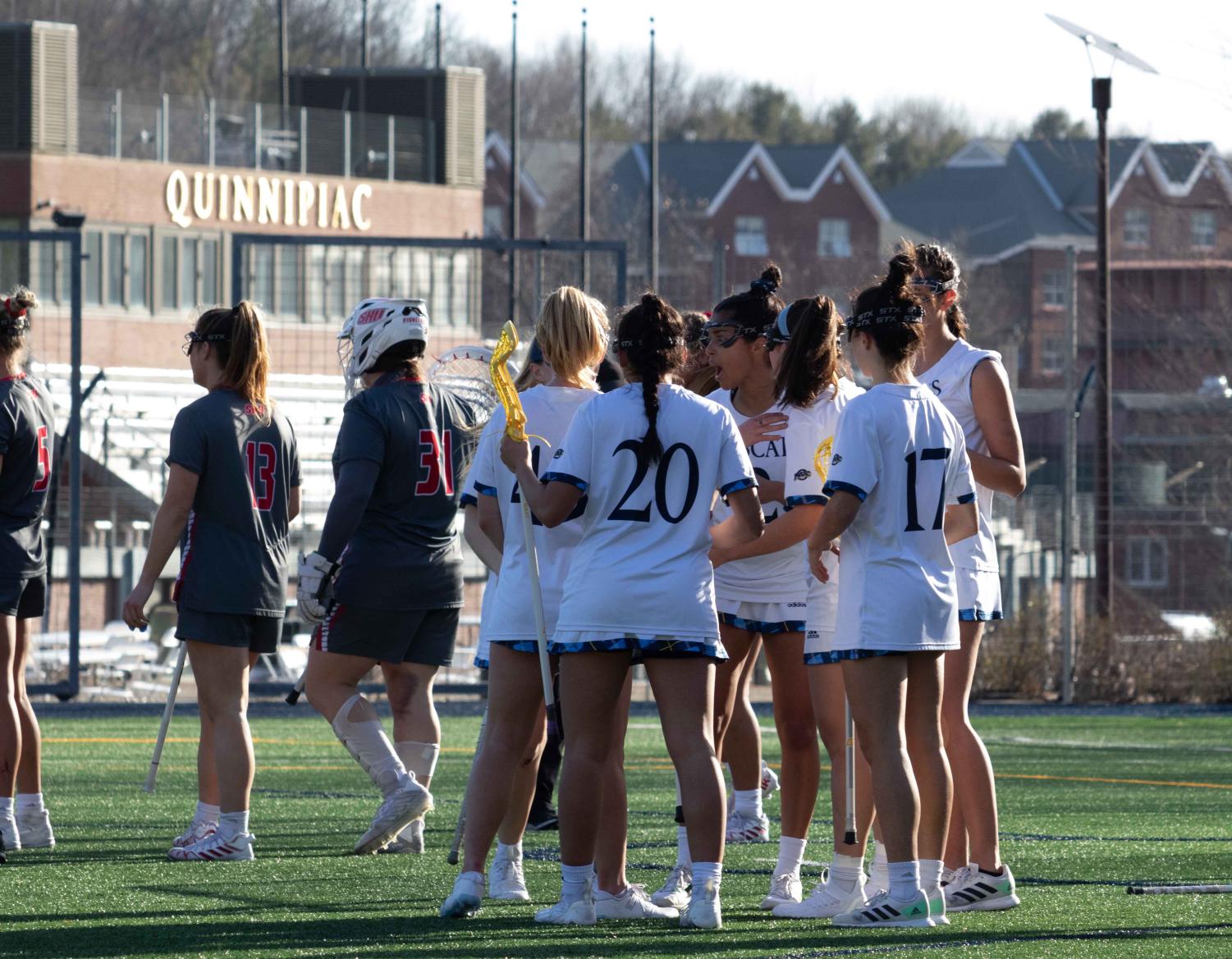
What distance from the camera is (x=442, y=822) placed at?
9359 millimetres

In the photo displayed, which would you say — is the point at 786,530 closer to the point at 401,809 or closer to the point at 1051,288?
the point at 401,809

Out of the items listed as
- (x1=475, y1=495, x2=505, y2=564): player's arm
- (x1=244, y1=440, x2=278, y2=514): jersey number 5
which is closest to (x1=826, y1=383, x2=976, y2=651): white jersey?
(x1=475, y1=495, x2=505, y2=564): player's arm

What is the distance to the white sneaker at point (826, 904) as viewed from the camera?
6699 mm

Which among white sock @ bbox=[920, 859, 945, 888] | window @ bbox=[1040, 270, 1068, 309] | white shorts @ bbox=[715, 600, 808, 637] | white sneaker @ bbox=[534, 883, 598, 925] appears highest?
window @ bbox=[1040, 270, 1068, 309]

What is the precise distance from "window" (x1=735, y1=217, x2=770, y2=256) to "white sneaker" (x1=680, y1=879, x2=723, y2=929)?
67734 millimetres

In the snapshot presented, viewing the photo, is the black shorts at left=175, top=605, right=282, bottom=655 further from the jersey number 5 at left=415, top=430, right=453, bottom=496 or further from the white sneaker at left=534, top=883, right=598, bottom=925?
the white sneaker at left=534, top=883, right=598, bottom=925

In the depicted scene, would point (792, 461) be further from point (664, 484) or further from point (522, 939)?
point (522, 939)

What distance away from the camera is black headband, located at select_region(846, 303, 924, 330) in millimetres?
6570

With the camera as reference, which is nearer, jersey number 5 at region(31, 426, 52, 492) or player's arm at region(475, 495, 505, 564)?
player's arm at region(475, 495, 505, 564)

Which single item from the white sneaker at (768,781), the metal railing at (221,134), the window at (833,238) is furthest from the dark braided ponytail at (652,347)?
the window at (833,238)

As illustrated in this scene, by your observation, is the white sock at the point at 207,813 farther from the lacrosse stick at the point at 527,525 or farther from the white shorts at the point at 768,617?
the white shorts at the point at 768,617

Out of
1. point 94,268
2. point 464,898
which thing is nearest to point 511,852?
point 464,898

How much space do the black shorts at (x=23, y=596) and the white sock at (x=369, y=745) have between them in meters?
1.15

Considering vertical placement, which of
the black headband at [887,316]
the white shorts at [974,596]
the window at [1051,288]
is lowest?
the white shorts at [974,596]
